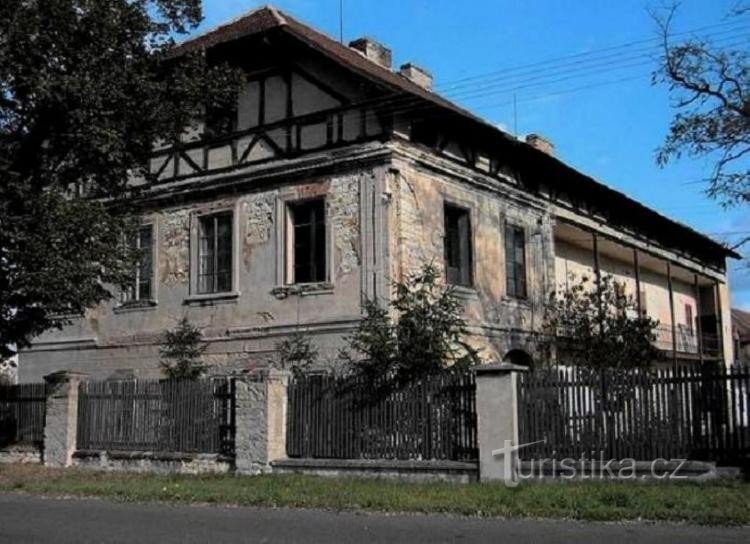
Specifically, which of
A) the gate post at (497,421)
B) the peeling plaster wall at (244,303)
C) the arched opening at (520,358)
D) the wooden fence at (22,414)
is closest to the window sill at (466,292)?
the arched opening at (520,358)

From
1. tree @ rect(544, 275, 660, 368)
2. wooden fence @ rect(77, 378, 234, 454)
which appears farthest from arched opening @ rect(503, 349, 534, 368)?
wooden fence @ rect(77, 378, 234, 454)

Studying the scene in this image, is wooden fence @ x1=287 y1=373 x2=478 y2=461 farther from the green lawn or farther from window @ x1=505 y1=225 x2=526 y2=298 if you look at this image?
window @ x1=505 y1=225 x2=526 y2=298

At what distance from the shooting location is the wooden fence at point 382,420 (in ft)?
49.5

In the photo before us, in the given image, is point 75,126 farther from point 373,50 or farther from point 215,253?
point 373,50

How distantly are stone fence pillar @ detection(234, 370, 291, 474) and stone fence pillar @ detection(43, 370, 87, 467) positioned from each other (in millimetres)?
4587

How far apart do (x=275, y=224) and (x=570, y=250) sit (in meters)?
13.3

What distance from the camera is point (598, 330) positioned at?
23328 millimetres

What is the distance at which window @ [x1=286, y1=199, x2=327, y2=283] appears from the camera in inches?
826

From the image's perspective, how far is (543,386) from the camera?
14492 millimetres

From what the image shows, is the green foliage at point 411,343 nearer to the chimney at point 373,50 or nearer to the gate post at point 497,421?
A: the gate post at point 497,421

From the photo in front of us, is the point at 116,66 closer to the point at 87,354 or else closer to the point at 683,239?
the point at 87,354

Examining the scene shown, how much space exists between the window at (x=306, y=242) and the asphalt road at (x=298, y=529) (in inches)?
363

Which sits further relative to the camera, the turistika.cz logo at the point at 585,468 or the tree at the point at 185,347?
the tree at the point at 185,347

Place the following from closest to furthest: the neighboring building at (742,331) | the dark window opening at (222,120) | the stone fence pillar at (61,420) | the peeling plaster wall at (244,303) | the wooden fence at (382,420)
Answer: the wooden fence at (382,420) → the stone fence pillar at (61,420) → the peeling plaster wall at (244,303) → the dark window opening at (222,120) → the neighboring building at (742,331)
